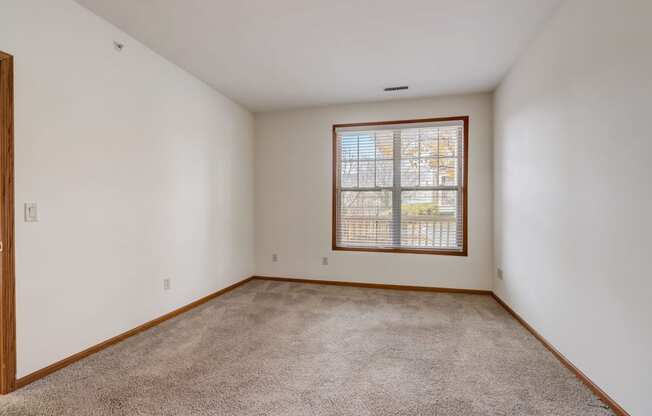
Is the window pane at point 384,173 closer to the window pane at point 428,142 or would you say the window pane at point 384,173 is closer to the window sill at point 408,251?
Answer: the window pane at point 428,142

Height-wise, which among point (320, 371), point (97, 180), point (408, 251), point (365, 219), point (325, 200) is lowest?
point (320, 371)

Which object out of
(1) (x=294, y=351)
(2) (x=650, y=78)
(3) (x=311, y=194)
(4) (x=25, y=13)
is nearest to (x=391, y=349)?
(1) (x=294, y=351)

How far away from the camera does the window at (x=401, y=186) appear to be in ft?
14.2

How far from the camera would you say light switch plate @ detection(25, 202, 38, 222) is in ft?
6.56

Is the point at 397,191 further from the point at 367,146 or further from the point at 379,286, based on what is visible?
the point at 379,286

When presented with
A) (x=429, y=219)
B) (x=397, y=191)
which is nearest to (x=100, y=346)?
(x=397, y=191)

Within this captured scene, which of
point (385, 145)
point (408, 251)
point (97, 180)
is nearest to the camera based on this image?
point (97, 180)

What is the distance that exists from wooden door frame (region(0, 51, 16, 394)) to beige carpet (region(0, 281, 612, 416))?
0.66ft

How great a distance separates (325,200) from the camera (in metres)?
4.75

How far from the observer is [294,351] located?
2.52m

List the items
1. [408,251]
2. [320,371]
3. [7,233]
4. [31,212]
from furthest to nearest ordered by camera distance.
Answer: [408,251] → [320,371] → [31,212] → [7,233]

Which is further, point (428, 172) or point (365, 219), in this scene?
point (365, 219)

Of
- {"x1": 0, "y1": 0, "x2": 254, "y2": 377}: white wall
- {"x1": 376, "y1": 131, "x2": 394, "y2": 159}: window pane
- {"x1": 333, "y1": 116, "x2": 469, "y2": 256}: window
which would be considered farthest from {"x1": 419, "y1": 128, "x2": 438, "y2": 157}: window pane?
{"x1": 0, "y1": 0, "x2": 254, "y2": 377}: white wall

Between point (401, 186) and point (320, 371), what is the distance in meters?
2.99
